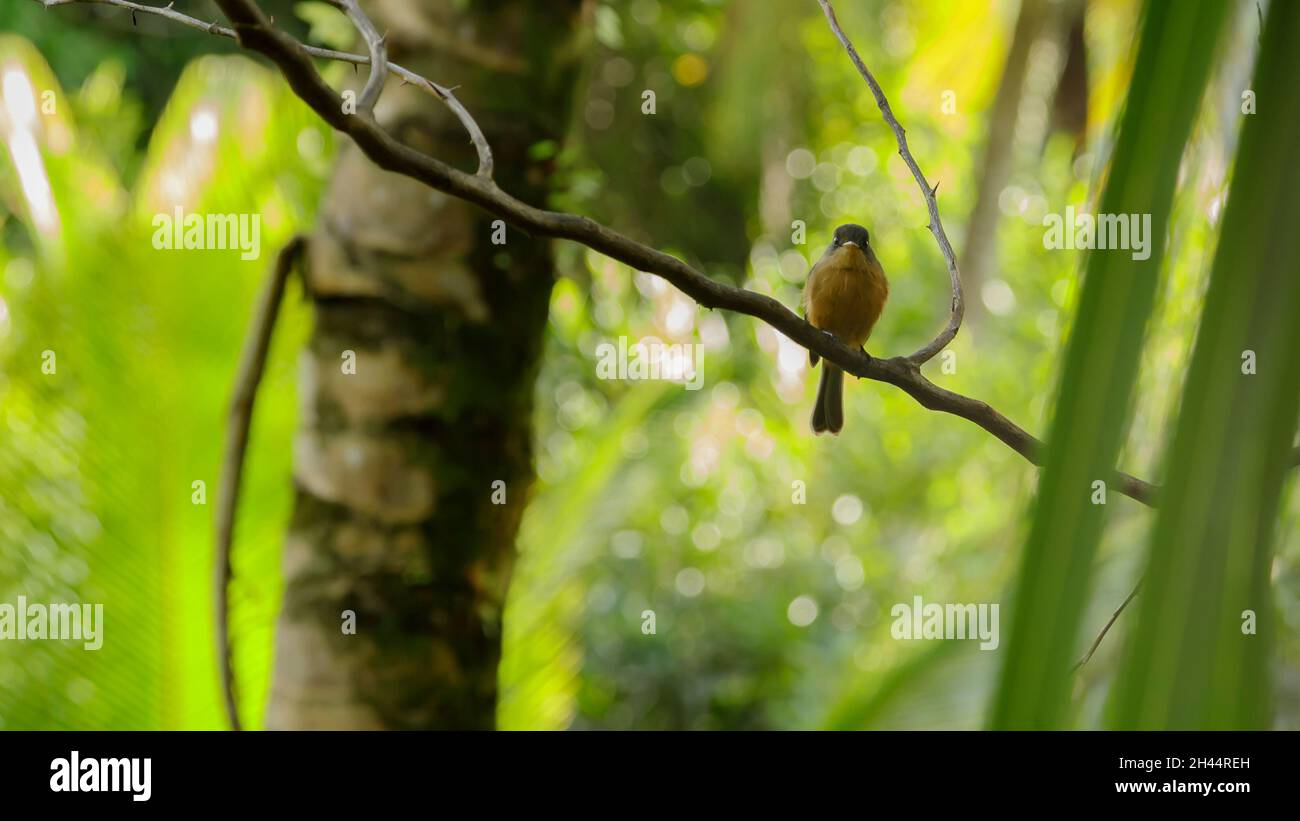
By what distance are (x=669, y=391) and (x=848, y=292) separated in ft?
2.06

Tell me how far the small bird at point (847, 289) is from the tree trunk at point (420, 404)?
3.11 ft

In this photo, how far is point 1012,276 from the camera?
29.9 feet

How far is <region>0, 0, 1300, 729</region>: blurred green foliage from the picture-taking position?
2.80m


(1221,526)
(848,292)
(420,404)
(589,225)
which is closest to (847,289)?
(848,292)

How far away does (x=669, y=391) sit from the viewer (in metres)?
3.46

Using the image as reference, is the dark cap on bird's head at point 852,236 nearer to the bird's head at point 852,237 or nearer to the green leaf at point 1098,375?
the bird's head at point 852,237

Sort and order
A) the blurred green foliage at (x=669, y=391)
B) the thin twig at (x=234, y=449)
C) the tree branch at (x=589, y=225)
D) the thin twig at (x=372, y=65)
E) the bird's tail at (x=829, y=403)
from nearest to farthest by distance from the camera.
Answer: the tree branch at (x=589, y=225) < the thin twig at (x=372, y=65) < the thin twig at (x=234, y=449) < the blurred green foliage at (x=669, y=391) < the bird's tail at (x=829, y=403)

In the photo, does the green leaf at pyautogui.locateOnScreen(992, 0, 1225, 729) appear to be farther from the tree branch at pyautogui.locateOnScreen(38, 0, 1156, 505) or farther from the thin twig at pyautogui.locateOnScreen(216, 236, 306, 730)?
the thin twig at pyautogui.locateOnScreen(216, 236, 306, 730)

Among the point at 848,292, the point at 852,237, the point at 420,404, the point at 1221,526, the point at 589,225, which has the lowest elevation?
the point at 1221,526

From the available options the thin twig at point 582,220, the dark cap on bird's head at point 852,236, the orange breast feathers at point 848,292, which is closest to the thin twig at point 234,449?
the thin twig at point 582,220

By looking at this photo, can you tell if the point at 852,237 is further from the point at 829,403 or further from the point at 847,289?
the point at 829,403

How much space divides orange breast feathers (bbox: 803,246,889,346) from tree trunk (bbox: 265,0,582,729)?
0.95m

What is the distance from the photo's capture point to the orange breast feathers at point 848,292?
131 inches

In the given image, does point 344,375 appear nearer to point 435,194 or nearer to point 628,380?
point 435,194
